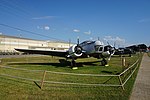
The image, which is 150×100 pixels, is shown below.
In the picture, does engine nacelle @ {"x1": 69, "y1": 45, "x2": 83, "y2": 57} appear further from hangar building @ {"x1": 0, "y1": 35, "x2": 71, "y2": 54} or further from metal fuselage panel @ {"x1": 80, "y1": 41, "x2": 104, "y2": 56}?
hangar building @ {"x1": 0, "y1": 35, "x2": 71, "y2": 54}

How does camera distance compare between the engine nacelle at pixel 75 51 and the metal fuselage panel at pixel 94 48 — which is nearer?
the engine nacelle at pixel 75 51

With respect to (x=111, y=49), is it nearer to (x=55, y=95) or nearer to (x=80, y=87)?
Result: (x=80, y=87)

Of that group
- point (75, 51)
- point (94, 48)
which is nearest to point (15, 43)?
point (94, 48)

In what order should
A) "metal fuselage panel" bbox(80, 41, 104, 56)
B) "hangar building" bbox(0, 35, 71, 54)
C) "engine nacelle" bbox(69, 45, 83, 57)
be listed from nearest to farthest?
"engine nacelle" bbox(69, 45, 83, 57)
"metal fuselage panel" bbox(80, 41, 104, 56)
"hangar building" bbox(0, 35, 71, 54)

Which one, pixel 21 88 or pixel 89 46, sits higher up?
pixel 89 46

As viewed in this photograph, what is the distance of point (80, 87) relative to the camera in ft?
35.3

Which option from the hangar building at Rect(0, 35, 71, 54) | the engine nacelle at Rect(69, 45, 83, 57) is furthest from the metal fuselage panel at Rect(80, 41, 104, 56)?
the hangar building at Rect(0, 35, 71, 54)

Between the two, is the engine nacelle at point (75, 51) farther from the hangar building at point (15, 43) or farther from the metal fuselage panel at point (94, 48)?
the hangar building at point (15, 43)

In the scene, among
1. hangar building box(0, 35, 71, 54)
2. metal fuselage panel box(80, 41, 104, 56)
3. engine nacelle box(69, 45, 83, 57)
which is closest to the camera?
engine nacelle box(69, 45, 83, 57)

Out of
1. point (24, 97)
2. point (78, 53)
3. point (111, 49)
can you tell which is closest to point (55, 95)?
point (24, 97)

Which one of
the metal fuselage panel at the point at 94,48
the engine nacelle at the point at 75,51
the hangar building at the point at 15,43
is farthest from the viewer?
the hangar building at the point at 15,43

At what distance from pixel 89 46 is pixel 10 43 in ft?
224

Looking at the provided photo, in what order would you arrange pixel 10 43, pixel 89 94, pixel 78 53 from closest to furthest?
1. pixel 89 94
2. pixel 78 53
3. pixel 10 43

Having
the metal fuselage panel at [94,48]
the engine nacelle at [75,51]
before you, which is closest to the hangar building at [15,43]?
the metal fuselage panel at [94,48]
